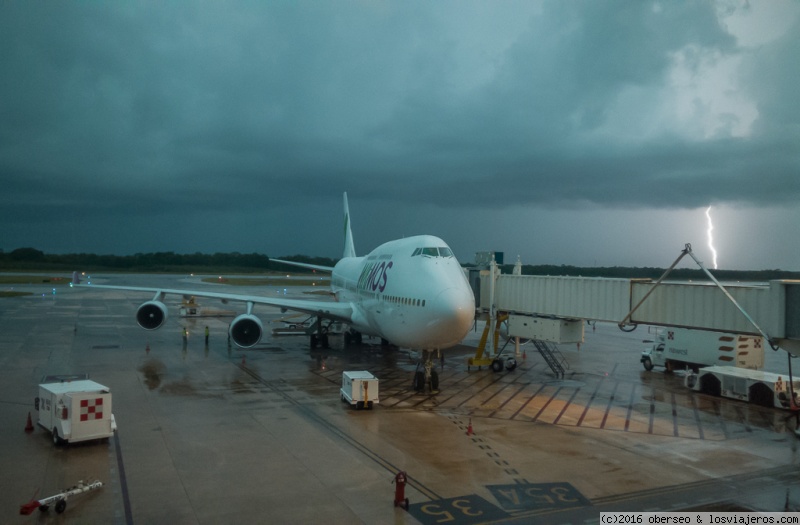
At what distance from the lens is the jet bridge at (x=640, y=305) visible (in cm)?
1633

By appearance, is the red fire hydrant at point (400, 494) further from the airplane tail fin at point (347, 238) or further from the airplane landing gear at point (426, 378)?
the airplane tail fin at point (347, 238)

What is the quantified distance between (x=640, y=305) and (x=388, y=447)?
1128 centimetres

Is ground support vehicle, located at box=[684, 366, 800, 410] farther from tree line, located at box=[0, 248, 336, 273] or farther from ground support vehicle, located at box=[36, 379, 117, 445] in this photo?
tree line, located at box=[0, 248, 336, 273]

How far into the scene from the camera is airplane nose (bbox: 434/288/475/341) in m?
18.9

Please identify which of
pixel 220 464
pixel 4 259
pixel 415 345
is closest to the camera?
pixel 220 464

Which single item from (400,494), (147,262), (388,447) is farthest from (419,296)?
(147,262)

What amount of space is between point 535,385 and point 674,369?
9.05 metres

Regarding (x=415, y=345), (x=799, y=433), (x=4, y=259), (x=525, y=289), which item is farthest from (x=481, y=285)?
(x=4, y=259)

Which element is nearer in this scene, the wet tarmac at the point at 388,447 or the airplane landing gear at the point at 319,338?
the wet tarmac at the point at 388,447

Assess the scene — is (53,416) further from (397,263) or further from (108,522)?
(397,263)

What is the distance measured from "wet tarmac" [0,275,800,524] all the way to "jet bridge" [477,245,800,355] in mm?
2810

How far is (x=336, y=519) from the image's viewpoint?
10.2 m

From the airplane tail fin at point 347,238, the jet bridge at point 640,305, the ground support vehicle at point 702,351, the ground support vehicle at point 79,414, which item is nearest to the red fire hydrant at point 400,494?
the ground support vehicle at point 79,414

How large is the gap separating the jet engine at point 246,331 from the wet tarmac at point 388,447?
1.47m
